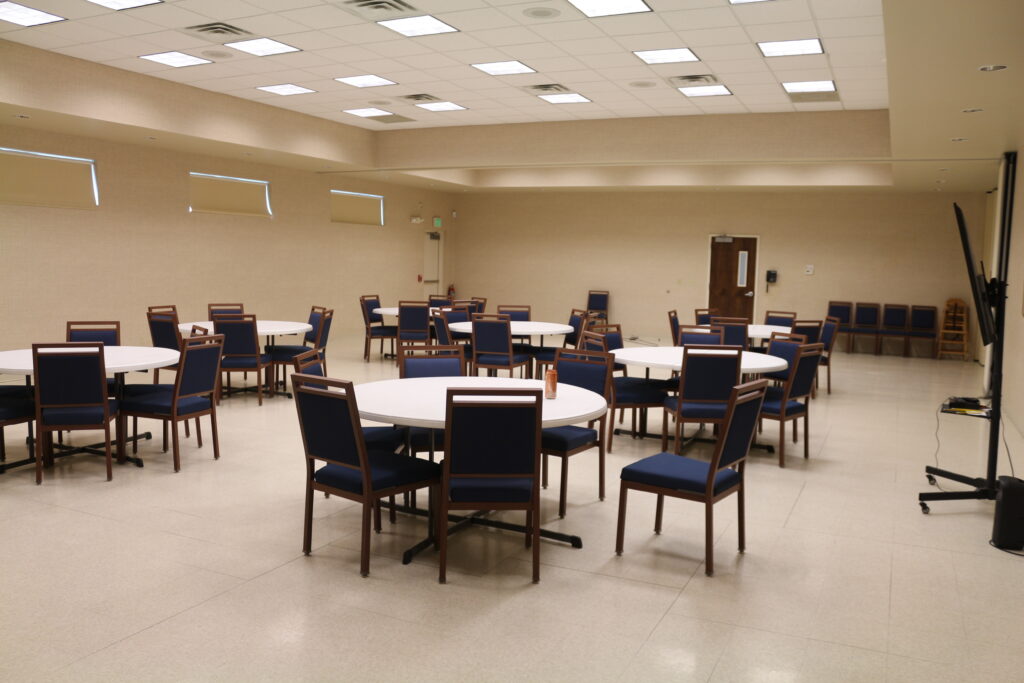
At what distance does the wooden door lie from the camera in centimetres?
1609

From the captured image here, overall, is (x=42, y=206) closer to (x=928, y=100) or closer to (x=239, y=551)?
(x=239, y=551)

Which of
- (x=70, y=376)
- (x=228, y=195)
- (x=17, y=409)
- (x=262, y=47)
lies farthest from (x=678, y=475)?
(x=228, y=195)

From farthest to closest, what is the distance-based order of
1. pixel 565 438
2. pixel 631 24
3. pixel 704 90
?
pixel 704 90, pixel 631 24, pixel 565 438

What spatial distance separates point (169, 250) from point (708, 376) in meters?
9.18

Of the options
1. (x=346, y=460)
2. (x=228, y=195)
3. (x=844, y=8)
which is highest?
(x=844, y=8)

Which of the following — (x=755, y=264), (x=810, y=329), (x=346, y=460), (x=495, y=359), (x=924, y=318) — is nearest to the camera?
→ (x=346, y=460)

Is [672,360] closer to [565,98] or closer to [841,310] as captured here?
[565,98]

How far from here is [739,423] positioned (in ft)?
12.7

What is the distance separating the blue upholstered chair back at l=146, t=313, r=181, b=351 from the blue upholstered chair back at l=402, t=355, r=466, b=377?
3.03 meters

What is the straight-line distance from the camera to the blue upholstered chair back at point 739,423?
3730 millimetres

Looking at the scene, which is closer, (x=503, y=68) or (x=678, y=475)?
(x=678, y=475)

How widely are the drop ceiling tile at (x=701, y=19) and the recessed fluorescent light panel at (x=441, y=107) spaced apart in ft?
15.1

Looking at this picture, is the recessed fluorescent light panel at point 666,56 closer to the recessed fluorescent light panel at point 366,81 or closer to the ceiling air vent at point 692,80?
the ceiling air vent at point 692,80

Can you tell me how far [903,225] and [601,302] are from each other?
6.13 metres
